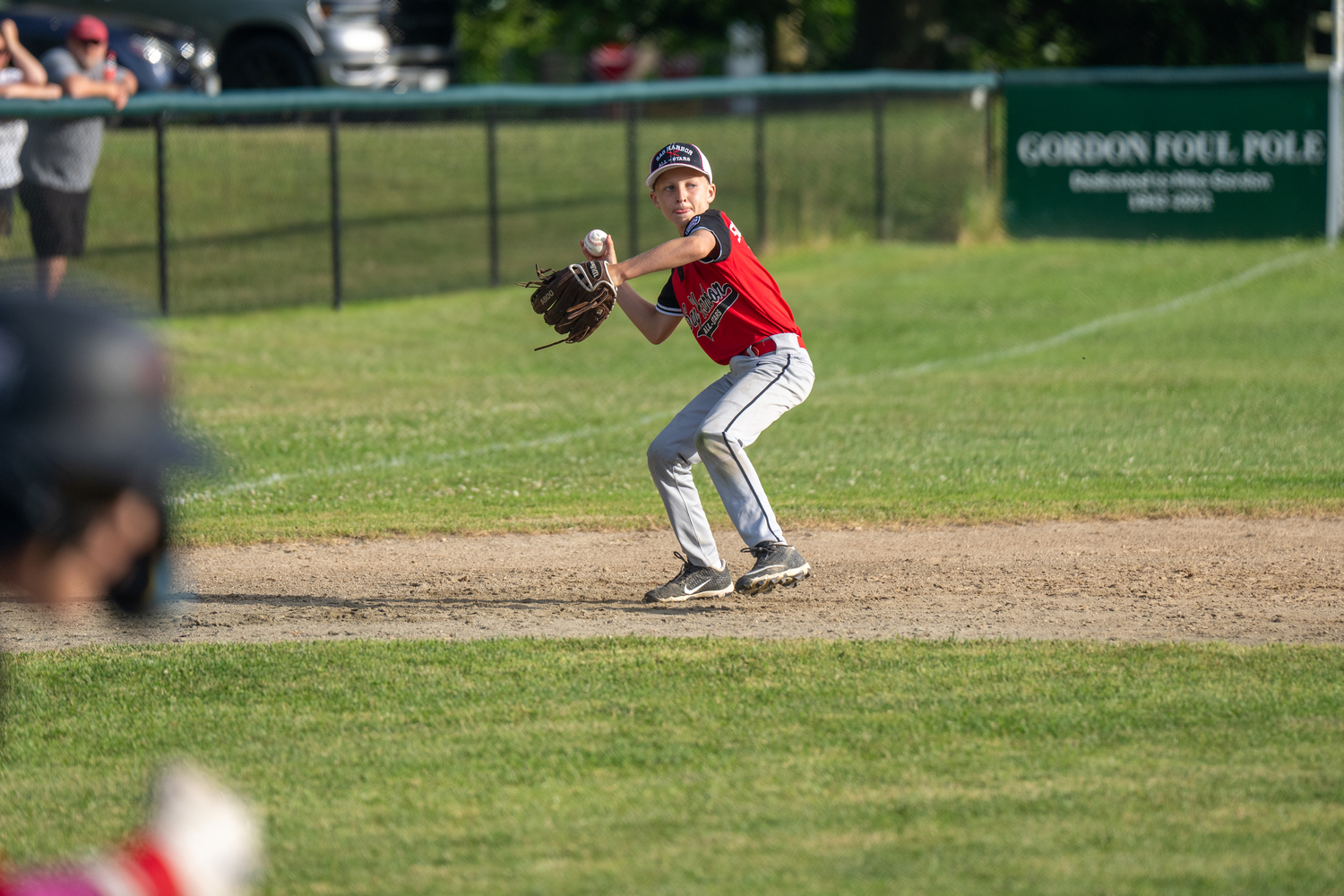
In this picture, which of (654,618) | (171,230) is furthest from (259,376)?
(654,618)

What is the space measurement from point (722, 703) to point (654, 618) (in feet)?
4.28

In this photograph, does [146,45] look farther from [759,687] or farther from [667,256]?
[759,687]

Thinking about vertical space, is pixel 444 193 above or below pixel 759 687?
above

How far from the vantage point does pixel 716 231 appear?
652 cm

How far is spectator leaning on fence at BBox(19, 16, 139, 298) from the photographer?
14133 mm

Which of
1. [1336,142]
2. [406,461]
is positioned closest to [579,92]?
[1336,142]

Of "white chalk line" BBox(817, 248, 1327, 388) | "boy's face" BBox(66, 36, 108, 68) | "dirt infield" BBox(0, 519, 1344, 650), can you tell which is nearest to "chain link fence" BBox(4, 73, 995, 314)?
"boy's face" BBox(66, 36, 108, 68)

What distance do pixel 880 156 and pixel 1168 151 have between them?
3.81m

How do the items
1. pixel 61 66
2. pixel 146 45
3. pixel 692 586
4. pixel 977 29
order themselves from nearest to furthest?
pixel 692 586 → pixel 61 66 → pixel 146 45 → pixel 977 29

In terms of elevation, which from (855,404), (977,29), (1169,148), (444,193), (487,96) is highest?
(977,29)

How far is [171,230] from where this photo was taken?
55.7 feet

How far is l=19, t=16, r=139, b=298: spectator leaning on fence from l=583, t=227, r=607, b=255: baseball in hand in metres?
8.76

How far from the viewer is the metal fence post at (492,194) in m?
18.7

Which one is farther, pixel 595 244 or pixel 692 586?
pixel 692 586
